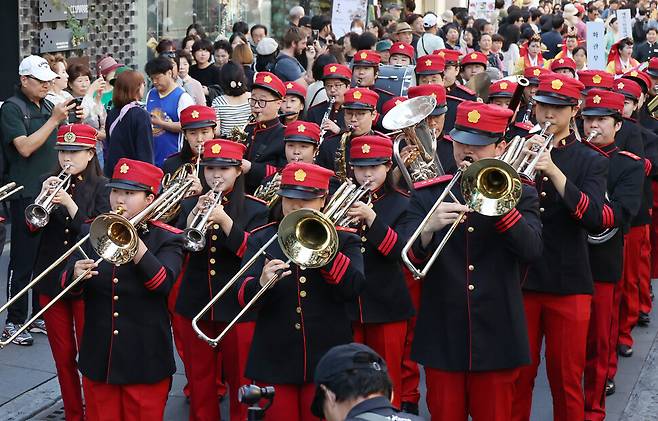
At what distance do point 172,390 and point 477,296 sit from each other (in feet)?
10.4

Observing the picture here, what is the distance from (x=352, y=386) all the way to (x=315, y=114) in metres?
6.97

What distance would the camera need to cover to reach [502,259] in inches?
240

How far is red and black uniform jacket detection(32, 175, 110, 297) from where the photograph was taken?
7496mm

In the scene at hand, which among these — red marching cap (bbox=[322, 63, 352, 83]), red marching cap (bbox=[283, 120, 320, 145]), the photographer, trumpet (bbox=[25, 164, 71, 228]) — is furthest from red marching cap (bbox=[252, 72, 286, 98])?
the photographer

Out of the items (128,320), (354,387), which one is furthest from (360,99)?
(354,387)

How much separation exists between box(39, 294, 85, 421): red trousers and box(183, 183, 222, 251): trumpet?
3.61 feet

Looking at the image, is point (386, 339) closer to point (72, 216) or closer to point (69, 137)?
point (72, 216)

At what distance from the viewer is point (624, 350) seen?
9297mm

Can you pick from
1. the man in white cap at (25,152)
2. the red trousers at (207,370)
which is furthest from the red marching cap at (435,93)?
the red trousers at (207,370)

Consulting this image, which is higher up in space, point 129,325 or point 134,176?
point 134,176

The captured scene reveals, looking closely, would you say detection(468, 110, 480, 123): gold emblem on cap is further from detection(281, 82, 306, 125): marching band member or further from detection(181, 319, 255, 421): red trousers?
detection(281, 82, 306, 125): marching band member

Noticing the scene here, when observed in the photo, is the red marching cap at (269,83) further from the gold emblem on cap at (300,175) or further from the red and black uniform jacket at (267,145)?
the gold emblem on cap at (300,175)

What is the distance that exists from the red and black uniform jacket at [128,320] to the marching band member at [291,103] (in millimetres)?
3651

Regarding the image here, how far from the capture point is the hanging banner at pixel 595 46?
54.4ft
